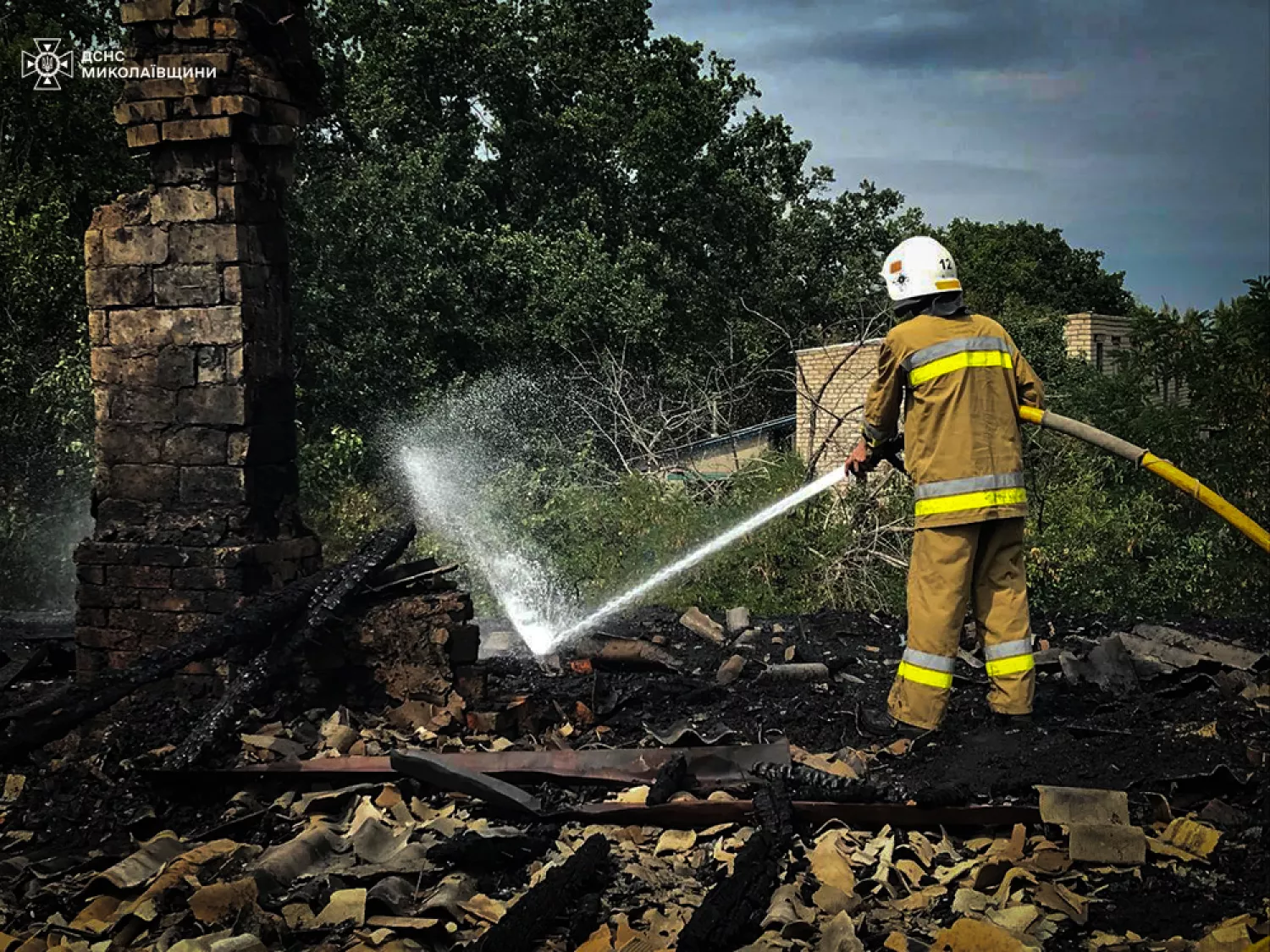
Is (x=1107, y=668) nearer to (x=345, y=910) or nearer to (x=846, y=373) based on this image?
(x=345, y=910)

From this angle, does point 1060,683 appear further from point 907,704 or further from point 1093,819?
point 1093,819

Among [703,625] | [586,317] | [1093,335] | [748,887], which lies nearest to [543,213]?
[586,317]

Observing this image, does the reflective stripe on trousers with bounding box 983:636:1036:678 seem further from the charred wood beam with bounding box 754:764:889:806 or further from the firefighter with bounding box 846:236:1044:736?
the charred wood beam with bounding box 754:764:889:806

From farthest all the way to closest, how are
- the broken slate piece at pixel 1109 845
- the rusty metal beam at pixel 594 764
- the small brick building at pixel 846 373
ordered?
the small brick building at pixel 846 373 < the rusty metal beam at pixel 594 764 < the broken slate piece at pixel 1109 845

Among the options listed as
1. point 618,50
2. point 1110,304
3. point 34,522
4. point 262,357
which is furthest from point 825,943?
point 1110,304

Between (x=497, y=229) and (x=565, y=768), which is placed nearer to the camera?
(x=565, y=768)

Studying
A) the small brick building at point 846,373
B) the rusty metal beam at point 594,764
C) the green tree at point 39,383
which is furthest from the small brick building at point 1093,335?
the rusty metal beam at point 594,764

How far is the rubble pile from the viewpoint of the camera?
12.8ft

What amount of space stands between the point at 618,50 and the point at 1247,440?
1716cm

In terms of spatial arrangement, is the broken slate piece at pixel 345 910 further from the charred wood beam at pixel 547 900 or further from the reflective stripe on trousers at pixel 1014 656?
the reflective stripe on trousers at pixel 1014 656

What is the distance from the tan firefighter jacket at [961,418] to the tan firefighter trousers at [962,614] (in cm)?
14

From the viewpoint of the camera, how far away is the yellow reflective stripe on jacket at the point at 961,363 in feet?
18.1

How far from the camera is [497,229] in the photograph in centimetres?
2123

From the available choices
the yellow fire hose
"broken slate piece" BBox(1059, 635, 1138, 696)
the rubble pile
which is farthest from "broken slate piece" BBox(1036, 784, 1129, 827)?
"broken slate piece" BBox(1059, 635, 1138, 696)
